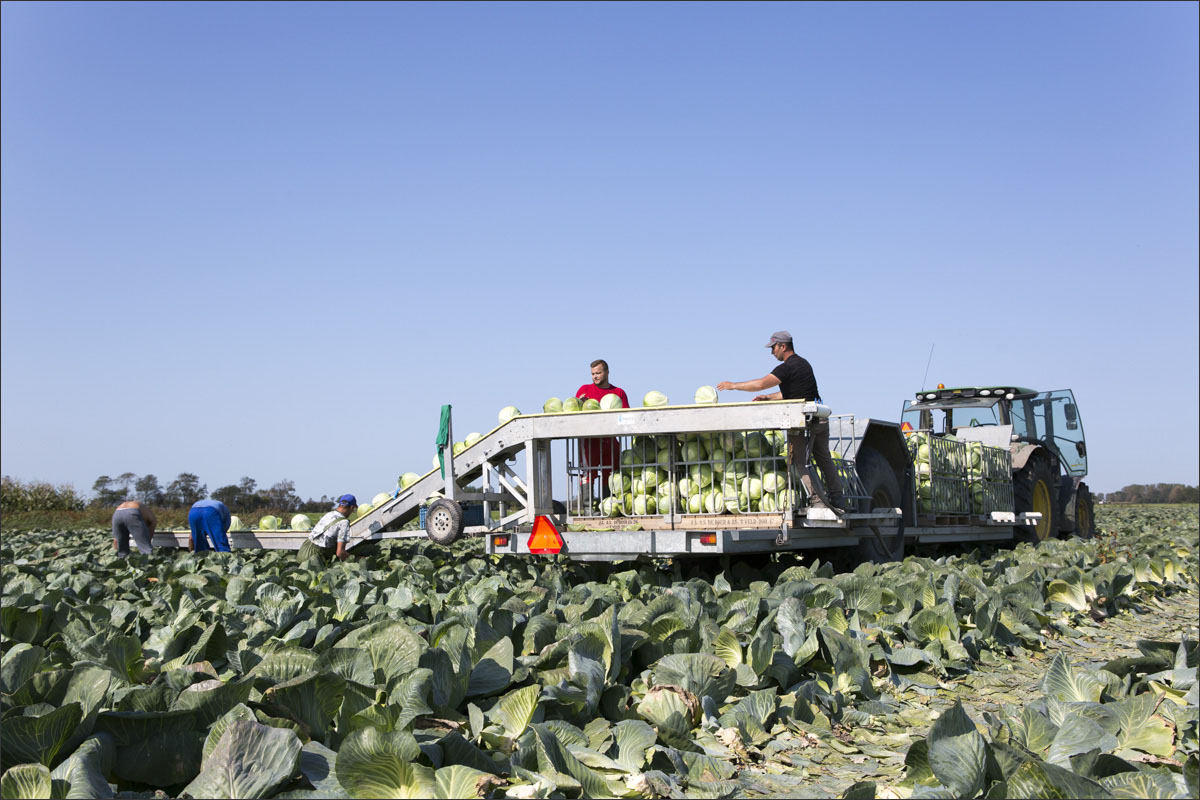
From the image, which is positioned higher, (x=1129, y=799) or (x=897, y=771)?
(x=1129, y=799)

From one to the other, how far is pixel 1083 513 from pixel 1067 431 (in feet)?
4.28

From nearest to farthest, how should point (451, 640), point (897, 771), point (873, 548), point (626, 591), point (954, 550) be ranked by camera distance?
point (897, 771) < point (451, 640) < point (626, 591) < point (873, 548) < point (954, 550)

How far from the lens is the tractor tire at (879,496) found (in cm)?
874

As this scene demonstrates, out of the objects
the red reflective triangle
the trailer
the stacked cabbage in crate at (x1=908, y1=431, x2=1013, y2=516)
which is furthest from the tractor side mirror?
the red reflective triangle

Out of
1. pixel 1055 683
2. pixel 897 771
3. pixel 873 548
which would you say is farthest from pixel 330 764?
pixel 873 548

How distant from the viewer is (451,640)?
4035 millimetres

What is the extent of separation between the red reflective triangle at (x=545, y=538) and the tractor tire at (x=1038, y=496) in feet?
24.4

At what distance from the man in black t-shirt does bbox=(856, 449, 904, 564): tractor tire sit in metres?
0.85

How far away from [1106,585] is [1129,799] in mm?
6077

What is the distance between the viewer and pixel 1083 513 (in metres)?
14.6

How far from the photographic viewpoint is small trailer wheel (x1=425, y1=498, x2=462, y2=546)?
8602 millimetres

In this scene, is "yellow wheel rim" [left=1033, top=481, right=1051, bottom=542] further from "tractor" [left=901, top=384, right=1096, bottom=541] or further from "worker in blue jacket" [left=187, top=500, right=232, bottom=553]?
"worker in blue jacket" [left=187, top=500, right=232, bottom=553]

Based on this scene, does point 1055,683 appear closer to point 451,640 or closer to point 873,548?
point 451,640

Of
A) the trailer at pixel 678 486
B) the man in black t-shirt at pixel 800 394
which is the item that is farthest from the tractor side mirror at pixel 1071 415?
the man in black t-shirt at pixel 800 394
